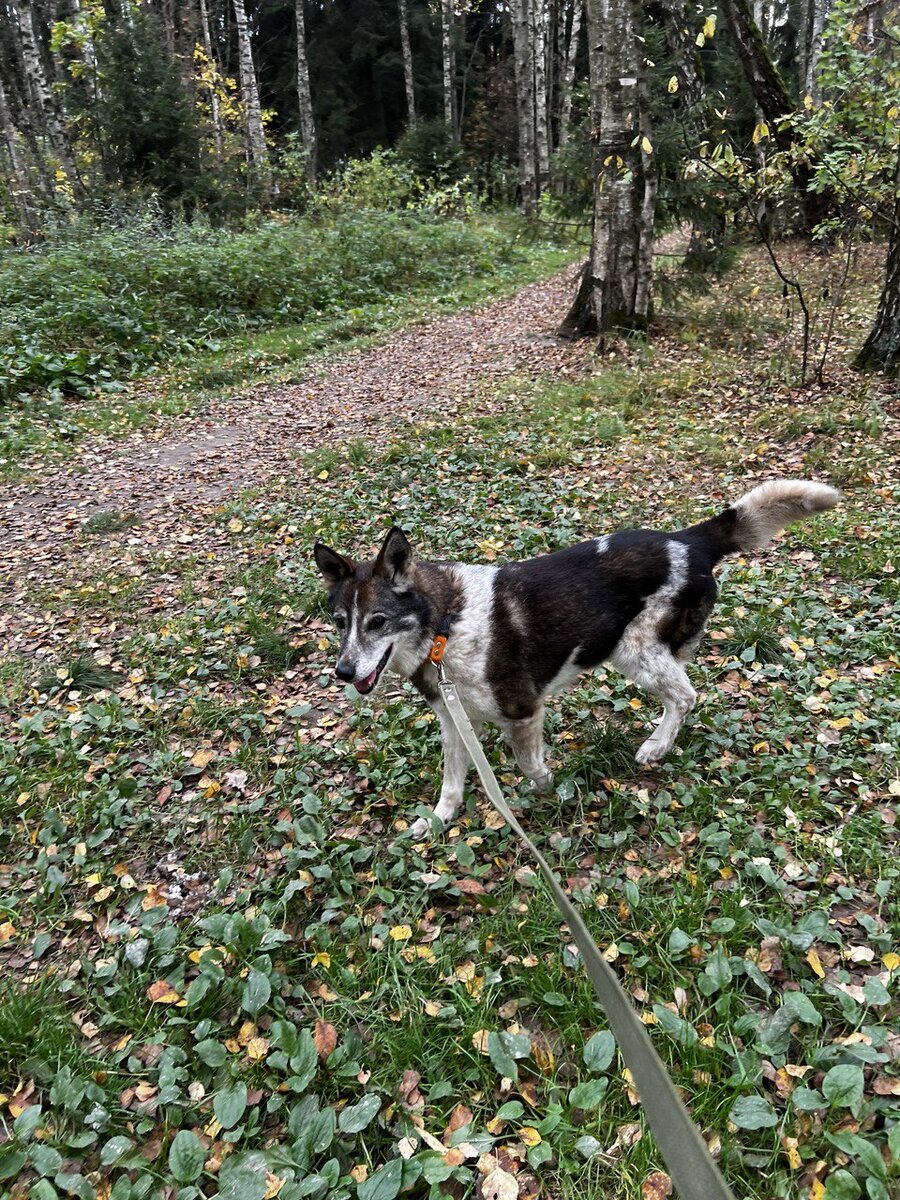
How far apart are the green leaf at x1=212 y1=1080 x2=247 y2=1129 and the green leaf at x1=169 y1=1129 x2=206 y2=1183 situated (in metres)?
0.11

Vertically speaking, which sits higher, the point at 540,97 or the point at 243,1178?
the point at 540,97

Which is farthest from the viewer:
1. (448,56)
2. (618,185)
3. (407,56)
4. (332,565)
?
(407,56)

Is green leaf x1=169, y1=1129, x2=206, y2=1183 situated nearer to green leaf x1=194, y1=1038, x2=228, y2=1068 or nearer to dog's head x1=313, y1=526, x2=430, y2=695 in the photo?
green leaf x1=194, y1=1038, x2=228, y2=1068

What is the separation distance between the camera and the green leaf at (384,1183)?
2.49 meters

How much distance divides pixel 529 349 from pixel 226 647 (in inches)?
346

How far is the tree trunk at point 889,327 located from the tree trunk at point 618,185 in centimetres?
317

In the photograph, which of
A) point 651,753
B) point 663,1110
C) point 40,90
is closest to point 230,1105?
point 663,1110

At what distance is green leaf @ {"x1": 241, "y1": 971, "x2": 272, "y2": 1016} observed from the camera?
3.22 metres

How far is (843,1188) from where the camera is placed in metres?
2.29

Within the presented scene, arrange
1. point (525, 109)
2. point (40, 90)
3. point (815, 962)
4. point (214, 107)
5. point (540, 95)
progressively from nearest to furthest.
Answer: point (815, 962), point (40, 90), point (525, 109), point (214, 107), point (540, 95)

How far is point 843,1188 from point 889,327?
9.30 meters

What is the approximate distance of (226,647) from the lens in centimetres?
603

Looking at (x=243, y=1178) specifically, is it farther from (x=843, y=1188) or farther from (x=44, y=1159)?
(x=843, y=1188)

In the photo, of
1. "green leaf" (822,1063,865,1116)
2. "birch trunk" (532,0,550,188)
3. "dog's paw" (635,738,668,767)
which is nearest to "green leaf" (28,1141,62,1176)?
"green leaf" (822,1063,865,1116)
